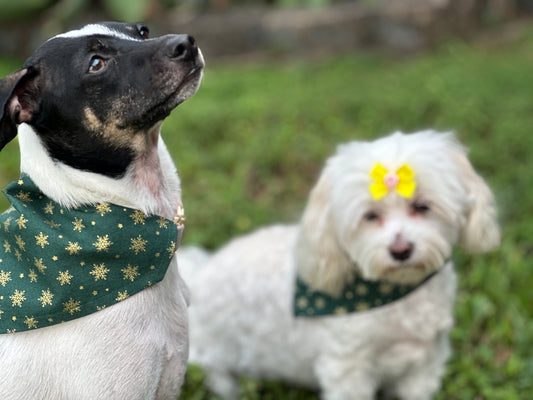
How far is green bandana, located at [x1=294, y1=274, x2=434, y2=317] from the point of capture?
2770 mm

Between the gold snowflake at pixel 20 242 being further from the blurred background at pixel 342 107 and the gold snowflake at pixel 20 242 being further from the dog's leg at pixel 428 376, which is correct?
the dog's leg at pixel 428 376

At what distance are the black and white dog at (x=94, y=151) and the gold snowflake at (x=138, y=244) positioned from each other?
100 mm

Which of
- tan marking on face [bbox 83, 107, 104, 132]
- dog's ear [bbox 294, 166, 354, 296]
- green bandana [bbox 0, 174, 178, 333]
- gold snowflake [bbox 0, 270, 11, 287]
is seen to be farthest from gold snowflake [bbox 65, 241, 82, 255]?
dog's ear [bbox 294, 166, 354, 296]

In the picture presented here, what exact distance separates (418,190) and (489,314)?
1.29m

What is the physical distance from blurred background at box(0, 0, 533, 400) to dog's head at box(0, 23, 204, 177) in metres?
1.74

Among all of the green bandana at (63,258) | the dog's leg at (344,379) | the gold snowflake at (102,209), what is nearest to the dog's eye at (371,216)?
the dog's leg at (344,379)

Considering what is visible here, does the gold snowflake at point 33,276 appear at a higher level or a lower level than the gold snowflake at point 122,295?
higher

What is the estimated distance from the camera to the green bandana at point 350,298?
277cm

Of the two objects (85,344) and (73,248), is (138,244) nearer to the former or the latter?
(73,248)

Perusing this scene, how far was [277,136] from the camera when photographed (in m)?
5.19

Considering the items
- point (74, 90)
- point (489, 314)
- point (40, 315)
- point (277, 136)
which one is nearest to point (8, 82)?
point (74, 90)

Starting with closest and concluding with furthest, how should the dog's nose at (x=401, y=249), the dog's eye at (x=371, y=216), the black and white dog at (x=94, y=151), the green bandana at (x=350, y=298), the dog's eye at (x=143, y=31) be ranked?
the black and white dog at (x=94, y=151) < the dog's eye at (x=143, y=31) < the dog's nose at (x=401, y=249) < the dog's eye at (x=371, y=216) < the green bandana at (x=350, y=298)

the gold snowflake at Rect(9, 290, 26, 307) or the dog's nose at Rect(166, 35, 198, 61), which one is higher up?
the dog's nose at Rect(166, 35, 198, 61)

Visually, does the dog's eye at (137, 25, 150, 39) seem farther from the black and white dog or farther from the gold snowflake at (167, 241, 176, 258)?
the gold snowflake at (167, 241, 176, 258)
